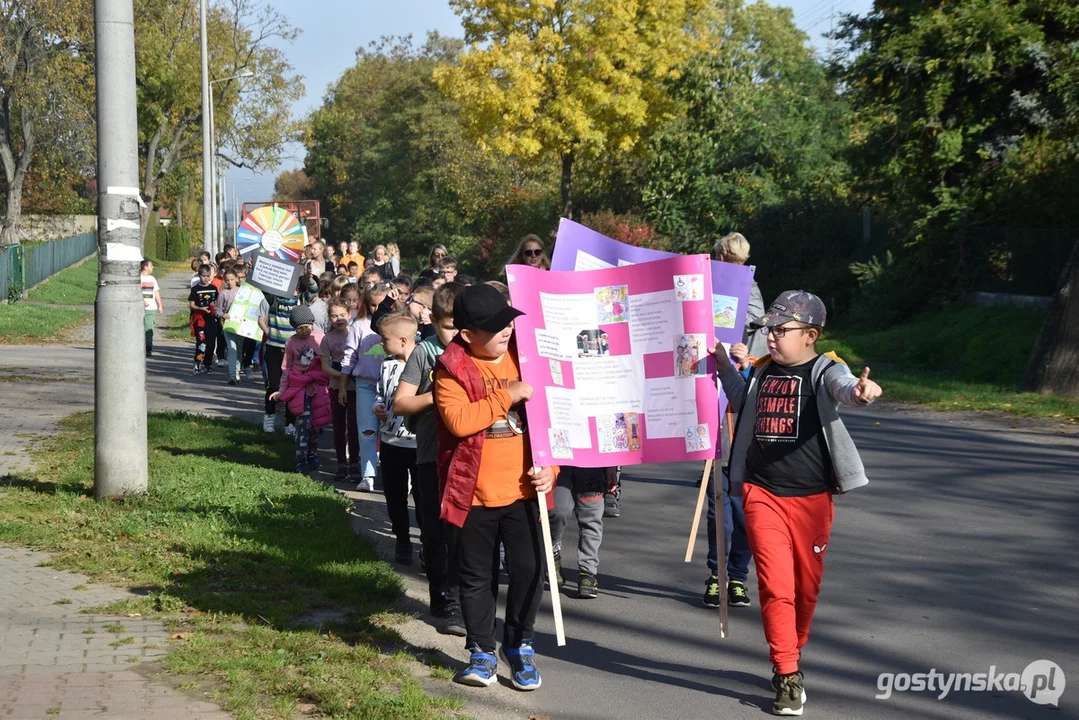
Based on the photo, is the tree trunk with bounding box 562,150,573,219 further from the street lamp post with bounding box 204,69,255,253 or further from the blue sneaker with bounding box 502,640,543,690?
the blue sneaker with bounding box 502,640,543,690

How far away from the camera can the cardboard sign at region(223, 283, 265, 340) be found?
51.1 ft

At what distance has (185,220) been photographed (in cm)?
9600

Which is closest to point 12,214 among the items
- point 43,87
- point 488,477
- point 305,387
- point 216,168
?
point 43,87

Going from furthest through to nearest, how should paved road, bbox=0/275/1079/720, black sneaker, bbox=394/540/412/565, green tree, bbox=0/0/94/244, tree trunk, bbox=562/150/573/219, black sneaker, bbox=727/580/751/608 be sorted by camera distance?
green tree, bbox=0/0/94/244, tree trunk, bbox=562/150/573/219, black sneaker, bbox=394/540/412/565, black sneaker, bbox=727/580/751/608, paved road, bbox=0/275/1079/720

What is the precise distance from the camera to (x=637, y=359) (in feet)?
19.5

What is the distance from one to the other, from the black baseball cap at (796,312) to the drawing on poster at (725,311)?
173cm

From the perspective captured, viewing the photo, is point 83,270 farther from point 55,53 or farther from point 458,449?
point 458,449

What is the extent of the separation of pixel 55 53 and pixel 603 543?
136 feet

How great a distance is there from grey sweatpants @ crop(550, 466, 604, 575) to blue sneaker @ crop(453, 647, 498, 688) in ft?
5.51

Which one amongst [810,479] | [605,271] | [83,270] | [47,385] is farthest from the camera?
[83,270]

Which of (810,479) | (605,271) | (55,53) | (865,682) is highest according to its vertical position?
(55,53)

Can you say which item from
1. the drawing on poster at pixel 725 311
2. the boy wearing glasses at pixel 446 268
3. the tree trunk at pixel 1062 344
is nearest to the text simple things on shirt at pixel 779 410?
the drawing on poster at pixel 725 311

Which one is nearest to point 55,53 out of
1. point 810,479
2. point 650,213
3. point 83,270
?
point 83,270

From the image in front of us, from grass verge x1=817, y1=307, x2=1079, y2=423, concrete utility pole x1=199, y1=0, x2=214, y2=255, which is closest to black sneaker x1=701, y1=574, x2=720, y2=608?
grass verge x1=817, y1=307, x2=1079, y2=423
